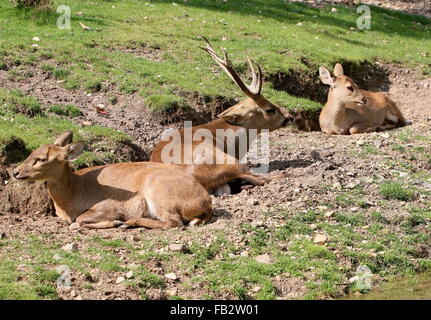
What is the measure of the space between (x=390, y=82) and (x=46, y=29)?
609 cm

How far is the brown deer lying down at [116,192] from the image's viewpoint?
7.87m

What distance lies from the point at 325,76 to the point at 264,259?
582 centimetres

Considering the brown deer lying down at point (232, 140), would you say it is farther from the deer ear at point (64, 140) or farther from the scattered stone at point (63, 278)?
the scattered stone at point (63, 278)

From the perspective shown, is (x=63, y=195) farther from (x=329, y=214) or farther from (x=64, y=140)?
(x=329, y=214)

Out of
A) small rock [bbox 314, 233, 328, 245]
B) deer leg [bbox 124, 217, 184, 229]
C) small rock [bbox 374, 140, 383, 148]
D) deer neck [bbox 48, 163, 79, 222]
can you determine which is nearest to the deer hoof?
deer neck [bbox 48, 163, 79, 222]

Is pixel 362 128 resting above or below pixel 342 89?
below

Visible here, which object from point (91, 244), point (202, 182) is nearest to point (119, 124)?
point (202, 182)

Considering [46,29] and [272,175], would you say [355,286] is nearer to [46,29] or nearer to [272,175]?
[272,175]

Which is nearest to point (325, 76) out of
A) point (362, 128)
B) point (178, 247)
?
Answer: point (362, 128)

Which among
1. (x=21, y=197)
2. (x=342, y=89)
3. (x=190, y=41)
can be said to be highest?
(x=190, y=41)

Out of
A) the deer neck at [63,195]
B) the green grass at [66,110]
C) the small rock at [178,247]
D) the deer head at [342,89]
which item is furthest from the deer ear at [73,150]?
the deer head at [342,89]

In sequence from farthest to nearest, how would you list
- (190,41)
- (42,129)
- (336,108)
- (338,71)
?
(190,41), (338,71), (336,108), (42,129)

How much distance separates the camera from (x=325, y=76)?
Answer: 40.9 feet

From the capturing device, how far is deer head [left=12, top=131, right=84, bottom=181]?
7.83 m
